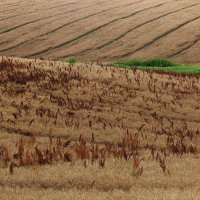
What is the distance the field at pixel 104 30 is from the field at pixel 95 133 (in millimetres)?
25810

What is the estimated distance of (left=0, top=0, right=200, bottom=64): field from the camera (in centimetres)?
4350

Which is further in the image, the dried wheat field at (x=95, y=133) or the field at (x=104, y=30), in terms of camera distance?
the field at (x=104, y=30)

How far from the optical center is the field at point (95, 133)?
23.4ft

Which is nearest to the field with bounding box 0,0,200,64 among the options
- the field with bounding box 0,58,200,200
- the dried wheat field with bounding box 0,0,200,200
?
the dried wheat field with bounding box 0,0,200,200

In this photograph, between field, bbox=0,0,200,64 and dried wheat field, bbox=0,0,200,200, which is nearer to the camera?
dried wheat field, bbox=0,0,200,200

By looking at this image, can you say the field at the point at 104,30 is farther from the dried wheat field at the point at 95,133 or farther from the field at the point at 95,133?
the field at the point at 95,133

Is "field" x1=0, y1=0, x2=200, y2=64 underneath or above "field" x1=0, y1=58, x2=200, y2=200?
above

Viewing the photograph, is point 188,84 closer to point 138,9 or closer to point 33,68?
point 33,68

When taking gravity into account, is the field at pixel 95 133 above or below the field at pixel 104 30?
below

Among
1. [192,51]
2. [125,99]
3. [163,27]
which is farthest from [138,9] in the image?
[125,99]

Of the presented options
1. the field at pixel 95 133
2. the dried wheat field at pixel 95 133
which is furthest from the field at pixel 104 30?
the field at pixel 95 133

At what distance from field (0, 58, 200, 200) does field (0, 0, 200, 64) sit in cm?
2581

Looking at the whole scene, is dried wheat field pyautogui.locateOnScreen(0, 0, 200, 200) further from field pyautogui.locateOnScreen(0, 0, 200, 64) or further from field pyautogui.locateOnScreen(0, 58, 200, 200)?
field pyautogui.locateOnScreen(0, 0, 200, 64)

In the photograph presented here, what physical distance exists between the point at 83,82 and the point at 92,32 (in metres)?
35.5
